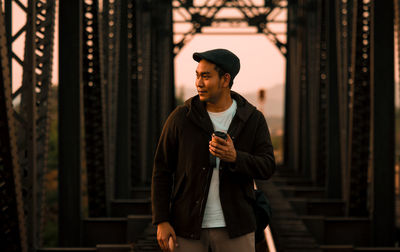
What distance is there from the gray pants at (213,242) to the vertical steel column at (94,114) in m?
7.82

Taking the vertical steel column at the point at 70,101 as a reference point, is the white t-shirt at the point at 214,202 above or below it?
below

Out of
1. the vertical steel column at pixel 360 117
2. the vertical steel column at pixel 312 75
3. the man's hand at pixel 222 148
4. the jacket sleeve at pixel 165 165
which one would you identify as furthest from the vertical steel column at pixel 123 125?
the man's hand at pixel 222 148

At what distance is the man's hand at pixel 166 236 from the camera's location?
143 inches

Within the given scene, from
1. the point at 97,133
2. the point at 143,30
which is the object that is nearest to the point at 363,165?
the point at 97,133

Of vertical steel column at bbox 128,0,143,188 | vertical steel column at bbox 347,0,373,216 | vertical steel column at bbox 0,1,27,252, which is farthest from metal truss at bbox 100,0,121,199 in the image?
vertical steel column at bbox 0,1,27,252

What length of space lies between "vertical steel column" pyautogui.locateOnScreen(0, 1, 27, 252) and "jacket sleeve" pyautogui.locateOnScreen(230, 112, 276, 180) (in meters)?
3.19

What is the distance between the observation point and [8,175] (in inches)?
280

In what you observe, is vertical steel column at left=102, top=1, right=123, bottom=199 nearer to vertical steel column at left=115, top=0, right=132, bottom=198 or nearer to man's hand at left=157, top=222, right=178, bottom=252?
vertical steel column at left=115, top=0, right=132, bottom=198

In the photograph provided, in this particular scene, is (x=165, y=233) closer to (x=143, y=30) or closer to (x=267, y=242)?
(x=267, y=242)

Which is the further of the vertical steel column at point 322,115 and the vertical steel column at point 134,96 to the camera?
the vertical steel column at point 322,115

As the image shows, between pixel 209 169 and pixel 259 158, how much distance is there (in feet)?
0.79

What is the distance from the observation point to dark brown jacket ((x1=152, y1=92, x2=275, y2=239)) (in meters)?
3.62

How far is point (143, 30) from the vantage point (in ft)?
71.5

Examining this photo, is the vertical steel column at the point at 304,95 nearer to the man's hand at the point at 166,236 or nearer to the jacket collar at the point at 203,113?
the jacket collar at the point at 203,113
